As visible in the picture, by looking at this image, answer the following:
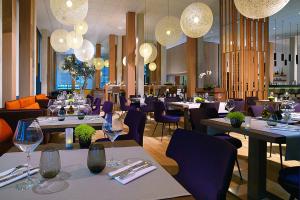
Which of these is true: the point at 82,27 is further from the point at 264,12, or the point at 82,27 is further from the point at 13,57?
the point at 264,12

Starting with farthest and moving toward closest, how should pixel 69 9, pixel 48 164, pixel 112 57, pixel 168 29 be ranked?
pixel 112 57 → pixel 168 29 → pixel 69 9 → pixel 48 164

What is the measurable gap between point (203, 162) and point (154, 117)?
4893 millimetres

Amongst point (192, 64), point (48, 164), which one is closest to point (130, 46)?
point (192, 64)

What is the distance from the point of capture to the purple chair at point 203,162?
133 centimetres

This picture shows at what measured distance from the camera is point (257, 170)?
2854mm

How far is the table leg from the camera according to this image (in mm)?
2840

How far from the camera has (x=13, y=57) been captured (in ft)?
21.4

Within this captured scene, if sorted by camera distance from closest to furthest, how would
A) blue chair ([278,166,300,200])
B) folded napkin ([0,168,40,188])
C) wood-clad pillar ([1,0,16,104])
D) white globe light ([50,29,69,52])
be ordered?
folded napkin ([0,168,40,188]), blue chair ([278,166,300,200]), wood-clad pillar ([1,0,16,104]), white globe light ([50,29,69,52])

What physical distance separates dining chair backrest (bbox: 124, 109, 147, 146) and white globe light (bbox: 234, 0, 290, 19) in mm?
2705

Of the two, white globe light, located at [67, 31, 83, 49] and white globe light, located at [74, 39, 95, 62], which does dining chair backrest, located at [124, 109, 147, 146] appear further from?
white globe light, located at [74, 39, 95, 62]

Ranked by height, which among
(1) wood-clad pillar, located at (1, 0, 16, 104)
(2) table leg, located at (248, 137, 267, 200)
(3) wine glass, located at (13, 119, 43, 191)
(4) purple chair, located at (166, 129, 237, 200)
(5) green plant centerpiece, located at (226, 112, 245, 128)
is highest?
(1) wood-clad pillar, located at (1, 0, 16, 104)

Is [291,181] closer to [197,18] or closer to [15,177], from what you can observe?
[15,177]

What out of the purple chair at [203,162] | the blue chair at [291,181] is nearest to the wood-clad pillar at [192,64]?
the blue chair at [291,181]

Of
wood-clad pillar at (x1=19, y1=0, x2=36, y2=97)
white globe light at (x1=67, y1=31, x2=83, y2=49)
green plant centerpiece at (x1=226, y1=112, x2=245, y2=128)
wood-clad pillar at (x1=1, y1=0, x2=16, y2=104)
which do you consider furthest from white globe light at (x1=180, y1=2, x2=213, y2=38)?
wood-clad pillar at (x1=19, y1=0, x2=36, y2=97)
